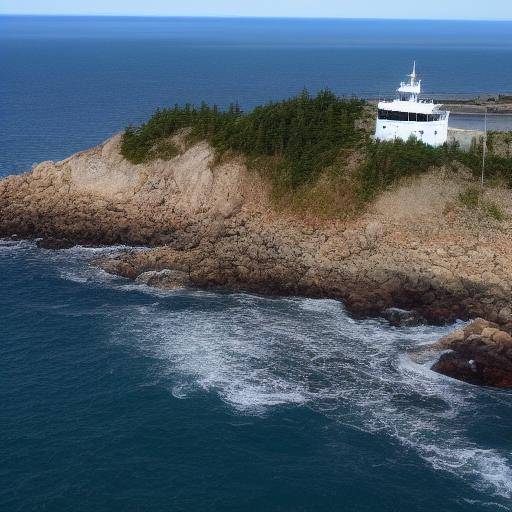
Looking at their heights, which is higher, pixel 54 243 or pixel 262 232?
pixel 262 232

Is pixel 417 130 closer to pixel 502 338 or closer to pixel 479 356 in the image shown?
pixel 502 338

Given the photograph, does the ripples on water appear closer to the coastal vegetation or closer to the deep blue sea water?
the deep blue sea water

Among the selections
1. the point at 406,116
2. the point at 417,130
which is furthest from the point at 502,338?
the point at 406,116

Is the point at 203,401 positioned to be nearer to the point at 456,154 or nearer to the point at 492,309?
the point at 492,309

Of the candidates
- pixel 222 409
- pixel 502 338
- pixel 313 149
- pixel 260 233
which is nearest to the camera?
pixel 222 409

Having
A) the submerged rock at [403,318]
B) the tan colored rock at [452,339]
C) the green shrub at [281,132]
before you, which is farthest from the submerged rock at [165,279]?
the tan colored rock at [452,339]

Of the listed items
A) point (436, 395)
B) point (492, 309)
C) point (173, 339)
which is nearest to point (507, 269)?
point (492, 309)
